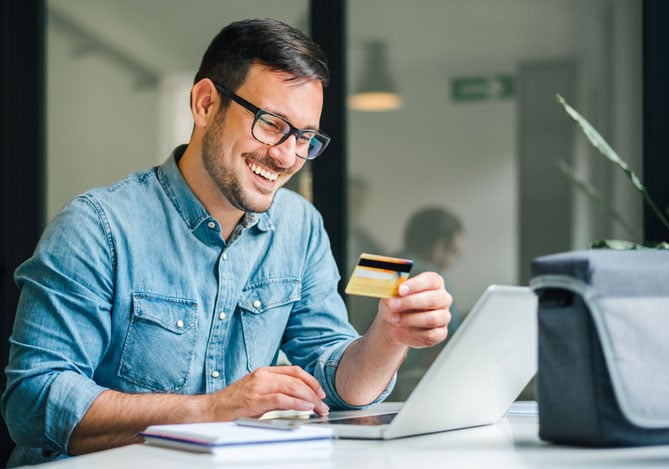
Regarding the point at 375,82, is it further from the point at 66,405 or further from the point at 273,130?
the point at 66,405

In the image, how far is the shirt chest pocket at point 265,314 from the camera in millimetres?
1711

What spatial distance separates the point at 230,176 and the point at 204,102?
0.63 ft

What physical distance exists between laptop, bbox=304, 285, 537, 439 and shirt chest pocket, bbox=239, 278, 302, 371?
0.48 metres

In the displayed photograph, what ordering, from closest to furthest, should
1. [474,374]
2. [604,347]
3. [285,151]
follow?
[604,347]
[474,374]
[285,151]

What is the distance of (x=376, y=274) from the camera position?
1.16m

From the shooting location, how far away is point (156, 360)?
1596 mm

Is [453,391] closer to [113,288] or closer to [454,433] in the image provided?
[454,433]

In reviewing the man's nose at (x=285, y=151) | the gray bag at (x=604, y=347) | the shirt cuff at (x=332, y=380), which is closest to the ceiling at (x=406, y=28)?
the man's nose at (x=285, y=151)

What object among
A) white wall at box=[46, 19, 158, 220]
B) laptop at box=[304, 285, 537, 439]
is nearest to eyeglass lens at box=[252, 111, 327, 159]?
laptop at box=[304, 285, 537, 439]

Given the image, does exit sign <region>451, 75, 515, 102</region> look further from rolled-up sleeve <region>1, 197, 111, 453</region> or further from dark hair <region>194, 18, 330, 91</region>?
rolled-up sleeve <region>1, 197, 111, 453</region>

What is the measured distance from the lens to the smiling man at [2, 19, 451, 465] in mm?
1346

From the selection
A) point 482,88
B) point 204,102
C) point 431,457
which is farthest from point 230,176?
point 482,88

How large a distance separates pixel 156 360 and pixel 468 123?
1.92m

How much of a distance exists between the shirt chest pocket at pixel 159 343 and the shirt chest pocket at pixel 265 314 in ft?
0.40
